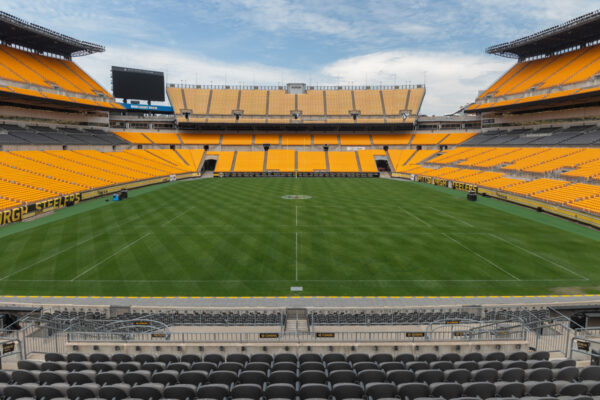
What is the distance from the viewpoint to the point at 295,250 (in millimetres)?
22094

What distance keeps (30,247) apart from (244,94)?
70543mm

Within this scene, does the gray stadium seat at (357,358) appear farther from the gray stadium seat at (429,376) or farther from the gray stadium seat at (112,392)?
the gray stadium seat at (112,392)

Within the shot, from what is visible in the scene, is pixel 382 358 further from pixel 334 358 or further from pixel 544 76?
pixel 544 76

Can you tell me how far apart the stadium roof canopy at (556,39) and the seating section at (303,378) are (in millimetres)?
63265

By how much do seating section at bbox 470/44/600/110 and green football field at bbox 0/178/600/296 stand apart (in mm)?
30458

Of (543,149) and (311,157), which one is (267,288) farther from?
(311,157)

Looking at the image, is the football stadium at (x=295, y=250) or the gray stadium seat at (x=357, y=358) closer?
the football stadium at (x=295, y=250)

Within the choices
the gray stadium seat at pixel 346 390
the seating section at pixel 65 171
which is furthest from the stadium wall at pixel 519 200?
the seating section at pixel 65 171

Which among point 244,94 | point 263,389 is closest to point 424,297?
point 263,389

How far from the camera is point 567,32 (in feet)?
183

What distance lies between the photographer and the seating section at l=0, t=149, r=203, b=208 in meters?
33.6

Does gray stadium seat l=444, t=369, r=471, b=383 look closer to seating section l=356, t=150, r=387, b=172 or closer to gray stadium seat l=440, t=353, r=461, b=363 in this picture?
gray stadium seat l=440, t=353, r=461, b=363

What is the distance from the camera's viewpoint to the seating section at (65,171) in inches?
1321

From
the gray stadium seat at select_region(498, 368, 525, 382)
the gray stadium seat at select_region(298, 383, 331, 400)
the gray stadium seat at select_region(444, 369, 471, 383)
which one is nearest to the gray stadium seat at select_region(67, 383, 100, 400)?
the gray stadium seat at select_region(298, 383, 331, 400)
